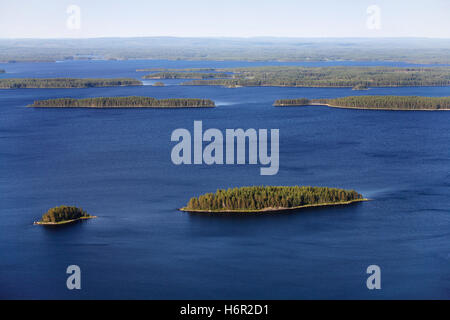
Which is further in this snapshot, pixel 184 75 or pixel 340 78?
pixel 184 75

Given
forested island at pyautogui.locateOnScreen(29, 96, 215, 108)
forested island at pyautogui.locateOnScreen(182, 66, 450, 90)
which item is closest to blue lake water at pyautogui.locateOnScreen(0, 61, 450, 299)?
forested island at pyautogui.locateOnScreen(29, 96, 215, 108)

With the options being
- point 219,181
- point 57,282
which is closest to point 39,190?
point 219,181

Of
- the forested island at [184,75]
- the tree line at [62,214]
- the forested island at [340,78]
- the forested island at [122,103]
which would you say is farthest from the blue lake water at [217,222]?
the forested island at [184,75]

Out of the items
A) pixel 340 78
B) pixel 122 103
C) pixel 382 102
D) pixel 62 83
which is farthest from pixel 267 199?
pixel 340 78

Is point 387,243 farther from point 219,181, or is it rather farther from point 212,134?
point 212,134

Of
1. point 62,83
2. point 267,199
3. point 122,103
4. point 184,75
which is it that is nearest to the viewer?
point 267,199

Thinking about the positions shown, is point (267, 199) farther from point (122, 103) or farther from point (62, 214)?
point (122, 103)

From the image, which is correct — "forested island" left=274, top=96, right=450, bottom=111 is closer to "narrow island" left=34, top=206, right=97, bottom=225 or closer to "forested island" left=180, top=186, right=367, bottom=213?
"forested island" left=180, top=186, right=367, bottom=213

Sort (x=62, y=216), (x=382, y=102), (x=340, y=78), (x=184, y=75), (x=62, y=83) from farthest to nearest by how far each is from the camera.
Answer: (x=184, y=75) → (x=340, y=78) → (x=62, y=83) → (x=382, y=102) → (x=62, y=216)
